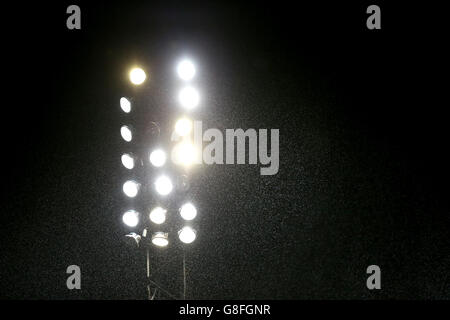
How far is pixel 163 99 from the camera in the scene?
2242mm

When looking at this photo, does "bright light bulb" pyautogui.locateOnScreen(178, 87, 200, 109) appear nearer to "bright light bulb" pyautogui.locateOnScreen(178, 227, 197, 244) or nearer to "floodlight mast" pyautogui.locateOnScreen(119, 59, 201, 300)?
"floodlight mast" pyautogui.locateOnScreen(119, 59, 201, 300)

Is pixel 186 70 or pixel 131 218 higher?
pixel 186 70

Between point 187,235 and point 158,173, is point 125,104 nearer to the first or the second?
point 158,173

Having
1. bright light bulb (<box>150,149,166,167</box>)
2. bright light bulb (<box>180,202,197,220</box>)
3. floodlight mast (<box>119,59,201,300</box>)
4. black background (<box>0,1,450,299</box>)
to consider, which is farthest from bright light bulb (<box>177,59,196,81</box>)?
bright light bulb (<box>180,202,197,220</box>)

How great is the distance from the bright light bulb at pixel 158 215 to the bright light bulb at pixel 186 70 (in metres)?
0.72

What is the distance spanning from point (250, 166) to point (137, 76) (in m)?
0.88

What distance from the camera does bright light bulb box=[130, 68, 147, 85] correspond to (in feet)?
7.32

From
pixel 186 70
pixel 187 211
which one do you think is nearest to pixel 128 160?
pixel 187 211

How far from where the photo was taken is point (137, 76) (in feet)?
7.34

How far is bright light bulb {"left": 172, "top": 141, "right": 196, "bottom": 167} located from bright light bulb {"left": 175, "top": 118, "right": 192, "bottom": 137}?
6 centimetres

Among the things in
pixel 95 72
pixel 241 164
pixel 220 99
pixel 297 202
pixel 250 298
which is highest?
pixel 95 72
